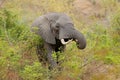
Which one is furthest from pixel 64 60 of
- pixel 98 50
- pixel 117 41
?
pixel 117 41

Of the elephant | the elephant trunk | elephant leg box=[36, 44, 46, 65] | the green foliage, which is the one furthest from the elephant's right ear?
the green foliage

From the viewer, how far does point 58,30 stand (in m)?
6.54

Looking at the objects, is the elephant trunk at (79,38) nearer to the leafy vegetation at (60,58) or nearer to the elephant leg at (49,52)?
the leafy vegetation at (60,58)

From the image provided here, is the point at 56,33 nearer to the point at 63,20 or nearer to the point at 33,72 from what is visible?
the point at 63,20

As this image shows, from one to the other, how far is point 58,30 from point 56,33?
10cm

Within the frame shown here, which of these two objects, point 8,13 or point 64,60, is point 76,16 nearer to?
point 8,13

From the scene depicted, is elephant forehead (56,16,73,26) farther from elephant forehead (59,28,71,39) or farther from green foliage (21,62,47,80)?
green foliage (21,62,47,80)

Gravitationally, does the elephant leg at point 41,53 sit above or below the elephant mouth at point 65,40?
below

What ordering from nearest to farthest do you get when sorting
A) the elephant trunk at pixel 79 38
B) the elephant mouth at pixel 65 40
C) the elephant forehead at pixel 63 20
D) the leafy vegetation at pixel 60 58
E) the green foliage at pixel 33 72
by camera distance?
the green foliage at pixel 33 72
the leafy vegetation at pixel 60 58
the elephant trunk at pixel 79 38
the elephant mouth at pixel 65 40
the elephant forehead at pixel 63 20

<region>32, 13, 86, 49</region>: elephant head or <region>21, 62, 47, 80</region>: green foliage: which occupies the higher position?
<region>32, 13, 86, 49</region>: elephant head

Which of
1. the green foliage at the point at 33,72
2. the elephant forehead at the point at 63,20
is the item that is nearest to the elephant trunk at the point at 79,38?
the elephant forehead at the point at 63,20

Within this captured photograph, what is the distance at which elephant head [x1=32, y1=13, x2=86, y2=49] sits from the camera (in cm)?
619

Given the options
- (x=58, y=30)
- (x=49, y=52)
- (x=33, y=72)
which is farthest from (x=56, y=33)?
(x=33, y=72)

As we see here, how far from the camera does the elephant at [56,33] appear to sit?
20.4 ft
